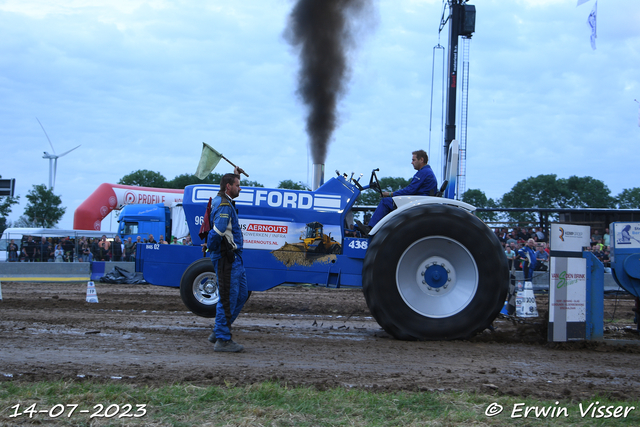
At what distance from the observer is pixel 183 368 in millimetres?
4234

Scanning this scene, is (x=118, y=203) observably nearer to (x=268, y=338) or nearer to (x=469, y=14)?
(x=469, y=14)

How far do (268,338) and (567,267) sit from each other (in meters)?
3.31

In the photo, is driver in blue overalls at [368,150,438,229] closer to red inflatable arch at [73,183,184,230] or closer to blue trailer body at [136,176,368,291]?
blue trailer body at [136,176,368,291]

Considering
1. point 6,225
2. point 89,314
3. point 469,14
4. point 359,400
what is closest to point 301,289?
point 89,314

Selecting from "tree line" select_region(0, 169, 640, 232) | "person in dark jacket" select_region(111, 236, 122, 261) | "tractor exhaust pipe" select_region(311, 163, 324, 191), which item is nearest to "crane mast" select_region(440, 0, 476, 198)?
"tractor exhaust pipe" select_region(311, 163, 324, 191)

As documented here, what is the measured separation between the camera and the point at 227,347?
5012 millimetres

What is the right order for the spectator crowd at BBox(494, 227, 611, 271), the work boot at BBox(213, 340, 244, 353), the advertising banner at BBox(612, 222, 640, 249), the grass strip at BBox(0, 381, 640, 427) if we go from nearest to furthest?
the grass strip at BBox(0, 381, 640, 427)
the work boot at BBox(213, 340, 244, 353)
the advertising banner at BBox(612, 222, 640, 249)
the spectator crowd at BBox(494, 227, 611, 271)

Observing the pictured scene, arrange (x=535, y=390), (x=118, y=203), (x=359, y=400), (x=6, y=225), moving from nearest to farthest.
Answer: (x=359, y=400) < (x=535, y=390) < (x=118, y=203) < (x=6, y=225)

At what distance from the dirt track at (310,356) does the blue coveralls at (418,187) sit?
141cm

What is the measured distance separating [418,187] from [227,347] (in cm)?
287

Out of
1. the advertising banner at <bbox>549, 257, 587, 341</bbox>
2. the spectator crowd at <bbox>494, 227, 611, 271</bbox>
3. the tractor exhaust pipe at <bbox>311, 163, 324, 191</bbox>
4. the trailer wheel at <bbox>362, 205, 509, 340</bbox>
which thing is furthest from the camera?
the spectator crowd at <bbox>494, 227, 611, 271</bbox>

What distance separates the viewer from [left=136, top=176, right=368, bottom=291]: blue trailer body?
21.8 ft

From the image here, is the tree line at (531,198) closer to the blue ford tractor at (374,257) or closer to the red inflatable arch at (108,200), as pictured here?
the red inflatable arch at (108,200)

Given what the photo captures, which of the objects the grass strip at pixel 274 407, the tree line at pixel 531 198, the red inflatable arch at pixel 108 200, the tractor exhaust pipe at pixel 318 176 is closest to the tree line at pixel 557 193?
the tree line at pixel 531 198
